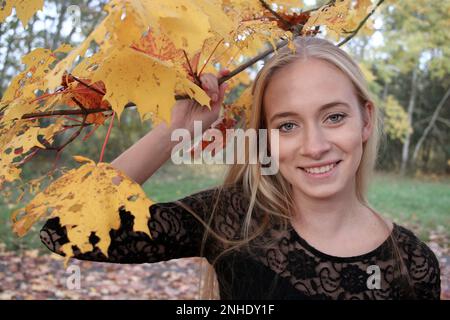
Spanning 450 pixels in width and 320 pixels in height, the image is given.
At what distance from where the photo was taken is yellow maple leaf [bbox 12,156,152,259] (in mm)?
872

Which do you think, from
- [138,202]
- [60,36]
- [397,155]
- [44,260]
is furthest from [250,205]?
[397,155]

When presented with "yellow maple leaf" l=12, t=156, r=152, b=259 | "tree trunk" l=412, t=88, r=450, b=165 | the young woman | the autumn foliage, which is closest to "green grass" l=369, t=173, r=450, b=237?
"tree trunk" l=412, t=88, r=450, b=165

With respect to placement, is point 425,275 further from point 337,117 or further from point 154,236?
point 154,236

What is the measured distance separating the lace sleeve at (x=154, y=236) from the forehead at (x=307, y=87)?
14.8 inches

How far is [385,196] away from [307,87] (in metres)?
9.17

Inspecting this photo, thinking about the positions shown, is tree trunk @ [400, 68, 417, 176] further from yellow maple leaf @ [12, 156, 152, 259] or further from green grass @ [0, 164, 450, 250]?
yellow maple leaf @ [12, 156, 152, 259]

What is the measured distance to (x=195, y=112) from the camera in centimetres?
147

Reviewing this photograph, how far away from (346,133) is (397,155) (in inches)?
539

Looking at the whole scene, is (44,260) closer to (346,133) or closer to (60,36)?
(60,36)

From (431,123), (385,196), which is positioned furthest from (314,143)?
(431,123)

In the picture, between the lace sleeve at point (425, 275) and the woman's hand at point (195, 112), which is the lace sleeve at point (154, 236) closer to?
the woman's hand at point (195, 112)

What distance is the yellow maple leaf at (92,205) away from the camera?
0.87 meters

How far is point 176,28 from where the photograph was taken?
718 millimetres

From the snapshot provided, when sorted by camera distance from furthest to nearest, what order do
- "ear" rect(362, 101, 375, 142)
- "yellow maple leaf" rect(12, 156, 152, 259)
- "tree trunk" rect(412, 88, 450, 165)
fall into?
1. "tree trunk" rect(412, 88, 450, 165)
2. "ear" rect(362, 101, 375, 142)
3. "yellow maple leaf" rect(12, 156, 152, 259)
